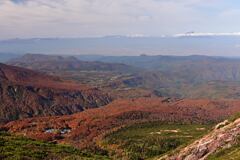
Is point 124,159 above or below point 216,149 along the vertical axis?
below

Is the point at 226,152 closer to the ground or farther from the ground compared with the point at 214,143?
closer to the ground

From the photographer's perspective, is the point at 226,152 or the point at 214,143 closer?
the point at 226,152

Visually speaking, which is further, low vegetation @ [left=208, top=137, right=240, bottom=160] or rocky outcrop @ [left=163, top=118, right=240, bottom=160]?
rocky outcrop @ [left=163, top=118, right=240, bottom=160]

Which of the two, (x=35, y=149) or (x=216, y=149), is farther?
(x=35, y=149)

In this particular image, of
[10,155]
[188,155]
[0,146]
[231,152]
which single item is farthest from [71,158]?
[231,152]

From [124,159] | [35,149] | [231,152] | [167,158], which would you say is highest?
[231,152]

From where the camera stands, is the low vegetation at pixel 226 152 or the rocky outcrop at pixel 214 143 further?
the rocky outcrop at pixel 214 143

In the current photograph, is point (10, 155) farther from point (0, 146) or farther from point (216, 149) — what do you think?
point (216, 149)

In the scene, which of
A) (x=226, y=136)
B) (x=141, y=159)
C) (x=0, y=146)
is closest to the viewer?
(x=226, y=136)

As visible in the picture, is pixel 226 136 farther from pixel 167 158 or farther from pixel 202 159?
pixel 167 158

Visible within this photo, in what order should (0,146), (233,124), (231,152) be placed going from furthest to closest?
1. (0,146)
2. (233,124)
3. (231,152)
